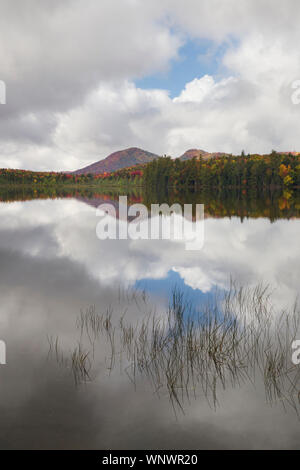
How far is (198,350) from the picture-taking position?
613 cm

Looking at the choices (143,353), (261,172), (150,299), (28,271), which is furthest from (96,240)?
(261,172)

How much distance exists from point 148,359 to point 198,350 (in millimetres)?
1044

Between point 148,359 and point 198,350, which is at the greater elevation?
point 198,350

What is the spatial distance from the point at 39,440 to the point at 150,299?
18.8ft

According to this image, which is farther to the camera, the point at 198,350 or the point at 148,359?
the point at 198,350

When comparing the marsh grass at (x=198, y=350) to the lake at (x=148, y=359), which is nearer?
the lake at (x=148, y=359)

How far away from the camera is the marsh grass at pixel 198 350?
5133mm

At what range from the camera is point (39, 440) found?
4.02 m

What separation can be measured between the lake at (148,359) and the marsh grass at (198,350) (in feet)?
0.09

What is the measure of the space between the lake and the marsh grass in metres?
0.03

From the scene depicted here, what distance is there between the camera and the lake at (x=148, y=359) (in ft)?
13.8

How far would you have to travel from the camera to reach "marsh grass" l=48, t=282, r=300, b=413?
5.13m

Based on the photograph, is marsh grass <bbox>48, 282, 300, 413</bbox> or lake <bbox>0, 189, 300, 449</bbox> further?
marsh grass <bbox>48, 282, 300, 413</bbox>
